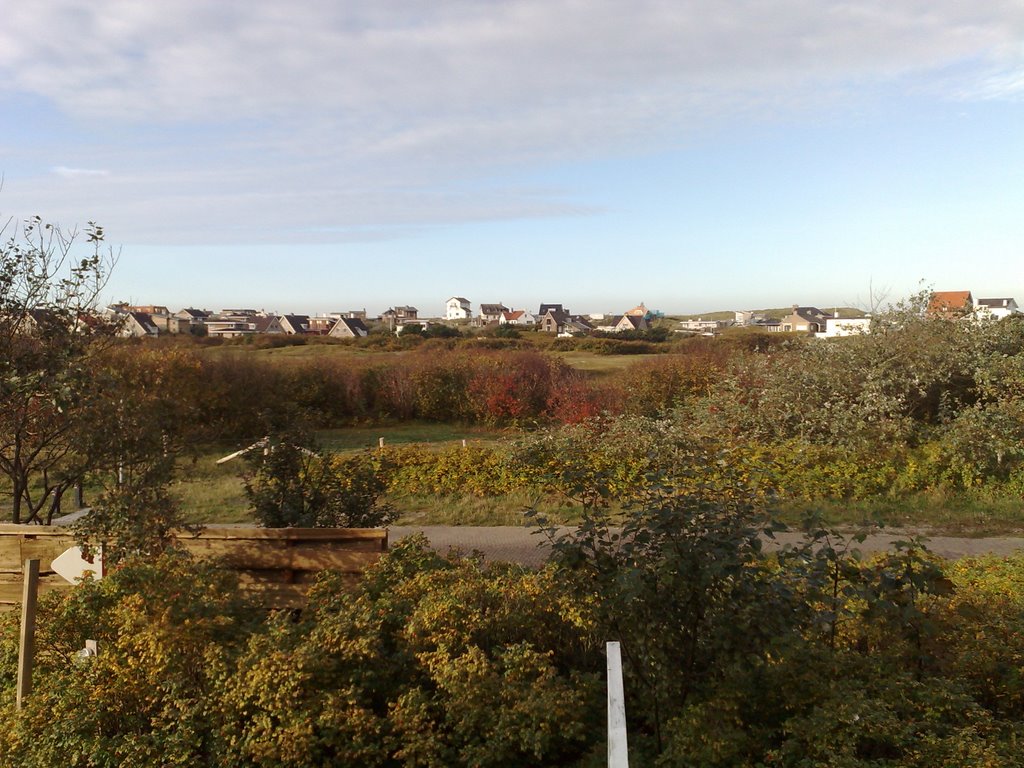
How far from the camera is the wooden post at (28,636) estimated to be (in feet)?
14.5

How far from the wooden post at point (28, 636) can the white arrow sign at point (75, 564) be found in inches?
35.3

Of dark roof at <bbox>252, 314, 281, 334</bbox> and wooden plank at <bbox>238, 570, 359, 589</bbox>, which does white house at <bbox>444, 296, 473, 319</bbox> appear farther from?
wooden plank at <bbox>238, 570, 359, 589</bbox>

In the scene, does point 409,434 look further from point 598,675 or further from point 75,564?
point 598,675

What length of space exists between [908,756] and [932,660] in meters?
1.07

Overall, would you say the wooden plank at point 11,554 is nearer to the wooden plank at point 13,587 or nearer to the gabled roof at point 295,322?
the wooden plank at point 13,587

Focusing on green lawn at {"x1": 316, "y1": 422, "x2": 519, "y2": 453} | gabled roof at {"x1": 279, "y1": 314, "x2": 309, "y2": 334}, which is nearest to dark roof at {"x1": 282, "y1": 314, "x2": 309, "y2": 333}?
gabled roof at {"x1": 279, "y1": 314, "x2": 309, "y2": 334}

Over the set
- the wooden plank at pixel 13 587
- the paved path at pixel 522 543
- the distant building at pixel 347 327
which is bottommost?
the paved path at pixel 522 543

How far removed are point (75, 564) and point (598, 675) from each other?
414 centimetres

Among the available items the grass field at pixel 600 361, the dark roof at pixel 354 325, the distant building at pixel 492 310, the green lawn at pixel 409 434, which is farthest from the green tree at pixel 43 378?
the distant building at pixel 492 310

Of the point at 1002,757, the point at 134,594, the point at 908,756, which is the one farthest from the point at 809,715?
the point at 134,594

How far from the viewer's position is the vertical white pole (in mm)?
2082

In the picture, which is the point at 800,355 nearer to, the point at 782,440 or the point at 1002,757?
the point at 782,440

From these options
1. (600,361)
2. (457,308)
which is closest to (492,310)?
(457,308)

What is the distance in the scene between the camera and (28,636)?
4.51m
